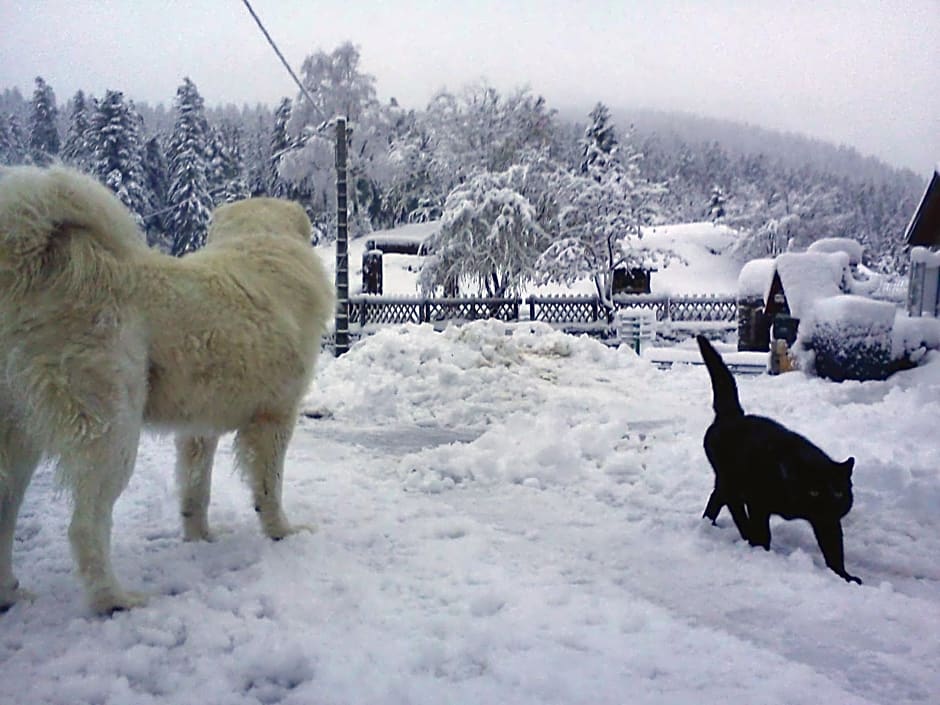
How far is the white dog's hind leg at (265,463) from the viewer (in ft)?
9.82

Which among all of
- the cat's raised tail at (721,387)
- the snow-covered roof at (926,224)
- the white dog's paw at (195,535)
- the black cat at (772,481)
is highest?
the snow-covered roof at (926,224)

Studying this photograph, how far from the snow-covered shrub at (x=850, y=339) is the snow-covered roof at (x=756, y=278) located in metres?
3.63

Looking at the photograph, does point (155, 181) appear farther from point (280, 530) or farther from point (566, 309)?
point (566, 309)

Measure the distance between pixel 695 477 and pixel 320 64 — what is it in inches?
453

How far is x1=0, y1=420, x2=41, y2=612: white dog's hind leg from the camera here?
2266 millimetres

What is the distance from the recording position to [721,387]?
3443 mm

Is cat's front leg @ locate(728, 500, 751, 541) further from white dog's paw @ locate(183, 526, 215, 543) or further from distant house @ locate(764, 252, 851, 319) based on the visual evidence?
distant house @ locate(764, 252, 851, 319)

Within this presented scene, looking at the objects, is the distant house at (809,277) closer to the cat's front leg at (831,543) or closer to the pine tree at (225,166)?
the cat's front leg at (831,543)

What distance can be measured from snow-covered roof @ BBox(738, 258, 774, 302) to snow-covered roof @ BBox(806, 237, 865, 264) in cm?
83

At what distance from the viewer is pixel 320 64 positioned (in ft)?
41.3

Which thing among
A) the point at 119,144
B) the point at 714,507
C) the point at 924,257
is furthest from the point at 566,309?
the point at 714,507

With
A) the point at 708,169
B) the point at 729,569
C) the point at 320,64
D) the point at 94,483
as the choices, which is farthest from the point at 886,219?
the point at 320,64

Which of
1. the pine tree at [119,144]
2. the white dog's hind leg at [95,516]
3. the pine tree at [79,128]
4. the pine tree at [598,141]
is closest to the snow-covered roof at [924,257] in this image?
the white dog's hind leg at [95,516]

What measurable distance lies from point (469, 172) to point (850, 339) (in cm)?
1462
